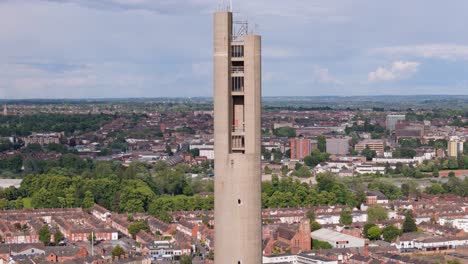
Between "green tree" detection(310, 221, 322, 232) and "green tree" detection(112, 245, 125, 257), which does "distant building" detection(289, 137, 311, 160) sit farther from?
"green tree" detection(112, 245, 125, 257)

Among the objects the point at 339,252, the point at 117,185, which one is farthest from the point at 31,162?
the point at 339,252

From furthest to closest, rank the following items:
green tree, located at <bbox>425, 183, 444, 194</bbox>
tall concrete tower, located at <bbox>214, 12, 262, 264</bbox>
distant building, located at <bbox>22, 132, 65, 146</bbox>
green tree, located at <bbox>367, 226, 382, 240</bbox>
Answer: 1. distant building, located at <bbox>22, 132, 65, 146</bbox>
2. green tree, located at <bbox>425, 183, 444, 194</bbox>
3. green tree, located at <bbox>367, 226, 382, 240</bbox>
4. tall concrete tower, located at <bbox>214, 12, 262, 264</bbox>

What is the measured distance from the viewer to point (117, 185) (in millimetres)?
77062

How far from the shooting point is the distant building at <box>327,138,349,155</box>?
435 ft

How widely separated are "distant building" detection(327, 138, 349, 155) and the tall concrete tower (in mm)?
114998

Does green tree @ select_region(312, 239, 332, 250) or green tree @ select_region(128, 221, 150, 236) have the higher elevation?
green tree @ select_region(128, 221, 150, 236)

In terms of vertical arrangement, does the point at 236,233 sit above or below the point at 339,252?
above

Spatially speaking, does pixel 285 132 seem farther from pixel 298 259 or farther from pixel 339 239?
pixel 298 259

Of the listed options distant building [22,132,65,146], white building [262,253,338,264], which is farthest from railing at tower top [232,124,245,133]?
distant building [22,132,65,146]

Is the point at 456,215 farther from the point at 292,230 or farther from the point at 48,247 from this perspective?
the point at 48,247

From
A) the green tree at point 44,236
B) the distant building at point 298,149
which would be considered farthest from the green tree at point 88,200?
the distant building at point 298,149

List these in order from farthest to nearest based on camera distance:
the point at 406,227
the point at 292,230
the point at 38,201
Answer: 1. the point at 38,201
2. the point at 406,227
3. the point at 292,230

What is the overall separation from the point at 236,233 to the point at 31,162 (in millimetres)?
90280

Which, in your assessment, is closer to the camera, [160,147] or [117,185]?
[117,185]
